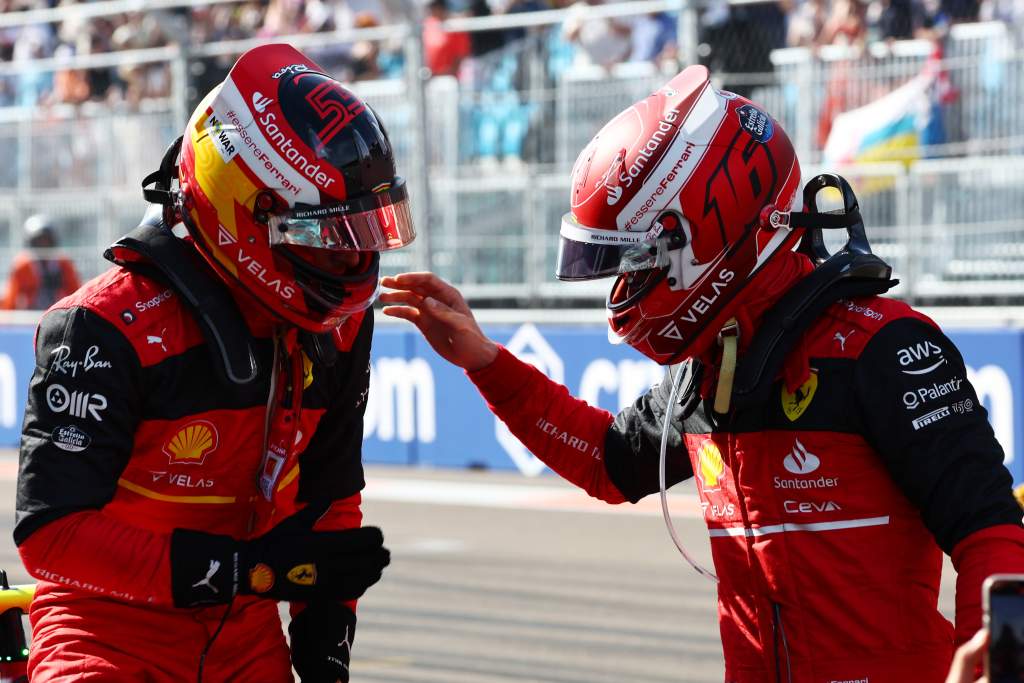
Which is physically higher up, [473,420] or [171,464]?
[171,464]

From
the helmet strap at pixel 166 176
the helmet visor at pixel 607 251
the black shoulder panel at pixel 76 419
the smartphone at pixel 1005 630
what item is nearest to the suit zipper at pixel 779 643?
the helmet visor at pixel 607 251

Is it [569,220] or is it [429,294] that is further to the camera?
[429,294]

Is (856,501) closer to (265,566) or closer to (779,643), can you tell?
(779,643)

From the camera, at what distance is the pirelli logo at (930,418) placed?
9.73 feet

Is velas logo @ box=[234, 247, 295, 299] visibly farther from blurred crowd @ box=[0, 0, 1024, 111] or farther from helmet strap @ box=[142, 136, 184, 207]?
blurred crowd @ box=[0, 0, 1024, 111]

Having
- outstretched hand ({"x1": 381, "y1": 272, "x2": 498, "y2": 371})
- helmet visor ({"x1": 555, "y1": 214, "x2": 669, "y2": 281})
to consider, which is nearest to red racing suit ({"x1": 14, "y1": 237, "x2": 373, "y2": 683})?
outstretched hand ({"x1": 381, "y1": 272, "x2": 498, "y2": 371})

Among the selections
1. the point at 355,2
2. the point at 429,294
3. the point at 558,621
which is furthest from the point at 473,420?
the point at 429,294

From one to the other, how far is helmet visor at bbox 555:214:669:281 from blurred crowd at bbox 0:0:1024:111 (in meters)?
8.13

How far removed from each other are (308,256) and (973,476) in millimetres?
1378

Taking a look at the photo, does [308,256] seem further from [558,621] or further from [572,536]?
[572,536]

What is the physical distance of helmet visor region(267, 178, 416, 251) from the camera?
3.33 m

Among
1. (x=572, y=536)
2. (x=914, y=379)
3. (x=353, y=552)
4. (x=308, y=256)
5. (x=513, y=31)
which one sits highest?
(x=513, y=31)

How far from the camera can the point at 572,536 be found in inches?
384

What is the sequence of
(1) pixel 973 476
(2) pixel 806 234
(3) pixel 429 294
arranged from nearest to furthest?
(1) pixel 973 476 < (2) pixel 806 234 < (3) pixel 429 294
